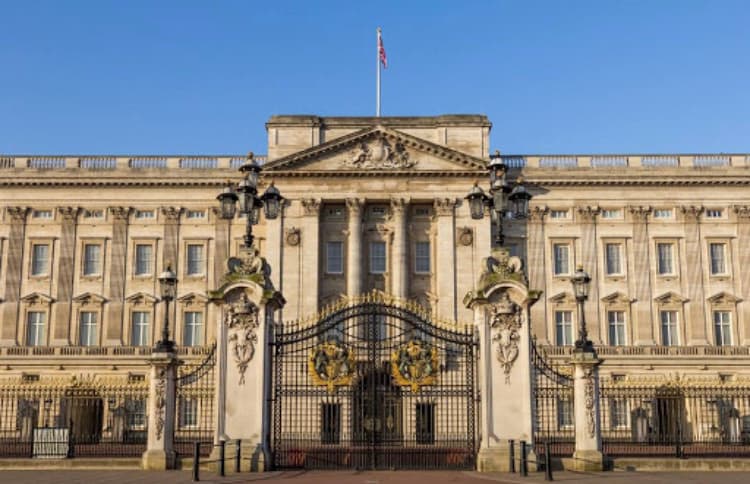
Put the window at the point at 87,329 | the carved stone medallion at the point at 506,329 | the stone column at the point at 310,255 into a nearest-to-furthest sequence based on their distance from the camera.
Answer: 1. the carved stone medallion at the point at 506,329
2. the stone column at the point at 310,255
3. the window at the point at 87,329

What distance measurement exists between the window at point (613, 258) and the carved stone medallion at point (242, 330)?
1451 inches

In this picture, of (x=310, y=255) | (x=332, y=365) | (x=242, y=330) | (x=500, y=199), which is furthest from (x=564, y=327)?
(x=242, y=330)

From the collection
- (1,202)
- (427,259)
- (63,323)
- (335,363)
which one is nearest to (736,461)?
(335,363)

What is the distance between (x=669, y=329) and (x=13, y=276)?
4285 centimetres

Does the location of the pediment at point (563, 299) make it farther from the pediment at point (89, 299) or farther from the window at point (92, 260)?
the window at point (92, 260)

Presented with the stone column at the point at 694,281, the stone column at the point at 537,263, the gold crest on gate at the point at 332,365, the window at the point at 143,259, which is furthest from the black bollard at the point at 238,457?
the stone column at the point at 694,281

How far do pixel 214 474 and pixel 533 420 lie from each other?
8.62m

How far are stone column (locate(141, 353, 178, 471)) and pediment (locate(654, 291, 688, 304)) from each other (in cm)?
3879

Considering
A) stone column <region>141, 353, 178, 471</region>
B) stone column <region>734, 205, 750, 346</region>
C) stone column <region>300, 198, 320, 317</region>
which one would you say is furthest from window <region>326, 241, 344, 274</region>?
stone column <region>141, 353, 178, 471</region>

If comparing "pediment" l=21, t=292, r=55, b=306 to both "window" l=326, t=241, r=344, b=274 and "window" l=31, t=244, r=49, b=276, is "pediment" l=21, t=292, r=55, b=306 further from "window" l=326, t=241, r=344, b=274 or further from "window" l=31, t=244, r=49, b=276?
"window" l=326, t=241, r=344, b=274

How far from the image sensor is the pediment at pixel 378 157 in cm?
5316

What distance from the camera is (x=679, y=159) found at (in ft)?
185

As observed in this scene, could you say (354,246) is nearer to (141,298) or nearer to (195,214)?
(195,214)

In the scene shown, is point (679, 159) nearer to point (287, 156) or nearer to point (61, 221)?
point (287, 156)
